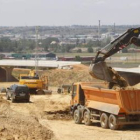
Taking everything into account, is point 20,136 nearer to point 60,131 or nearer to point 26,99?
point 60,131

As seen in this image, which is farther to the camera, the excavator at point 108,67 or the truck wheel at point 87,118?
the truck wheel at point 87,118

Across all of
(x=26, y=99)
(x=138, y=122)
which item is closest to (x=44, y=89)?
(x=26, y=99)

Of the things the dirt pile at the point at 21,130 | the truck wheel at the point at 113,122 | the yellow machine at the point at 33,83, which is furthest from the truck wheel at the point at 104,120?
the yellow machine at the point at 33,83

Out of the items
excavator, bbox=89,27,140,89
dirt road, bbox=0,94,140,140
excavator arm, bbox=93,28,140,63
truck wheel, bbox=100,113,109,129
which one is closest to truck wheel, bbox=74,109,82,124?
dirt road, bbox=0,94,140,140

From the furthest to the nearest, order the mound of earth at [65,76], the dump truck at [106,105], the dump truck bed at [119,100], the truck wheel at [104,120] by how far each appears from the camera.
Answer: the mound of earth at [65,76] < the truck wheel at [104,120] < the dump truck at [106,105] < the dump truck bed at [119,100]

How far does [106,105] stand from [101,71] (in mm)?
2523

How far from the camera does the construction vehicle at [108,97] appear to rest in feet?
84.8

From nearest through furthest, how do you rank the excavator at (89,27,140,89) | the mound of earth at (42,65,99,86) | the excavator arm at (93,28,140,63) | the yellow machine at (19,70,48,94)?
the excavator arm at (93,28,140,63), the excavator at (89,27,140,89), the yellow machine at (19,70,48,94), the mound of earth at (42,65,99,86)

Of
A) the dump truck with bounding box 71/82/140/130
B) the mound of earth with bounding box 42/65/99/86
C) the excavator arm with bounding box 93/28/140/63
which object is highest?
the excavator arm with bounding box 93/28/140/63

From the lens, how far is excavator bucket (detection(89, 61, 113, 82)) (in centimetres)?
2861

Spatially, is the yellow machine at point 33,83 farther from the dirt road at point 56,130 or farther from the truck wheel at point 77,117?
the truck wheel at point 77,117

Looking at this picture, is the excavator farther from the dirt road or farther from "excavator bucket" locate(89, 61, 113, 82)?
the dirt road

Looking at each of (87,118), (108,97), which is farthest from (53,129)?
(108,97)

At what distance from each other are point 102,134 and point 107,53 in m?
5.20
